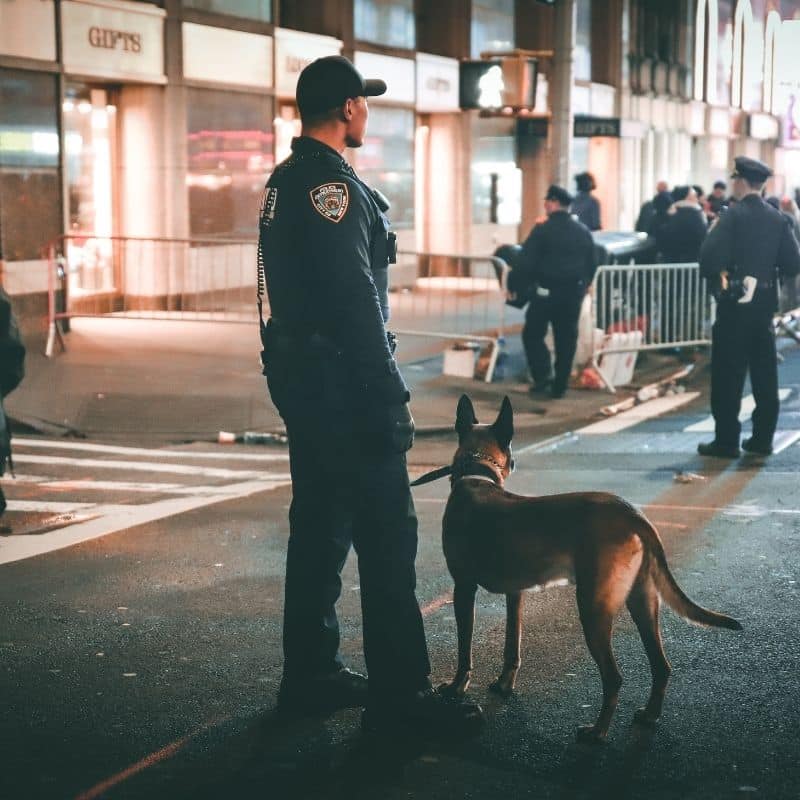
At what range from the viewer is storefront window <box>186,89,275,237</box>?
2045cm

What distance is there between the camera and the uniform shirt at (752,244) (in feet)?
33.6

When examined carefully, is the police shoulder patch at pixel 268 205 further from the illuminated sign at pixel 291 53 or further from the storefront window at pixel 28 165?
the illuminated sign at pixel 291 53

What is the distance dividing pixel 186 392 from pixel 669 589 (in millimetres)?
9313

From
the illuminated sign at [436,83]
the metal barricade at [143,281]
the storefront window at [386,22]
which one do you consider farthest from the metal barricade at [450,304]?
the illuminated sign at [436,83]

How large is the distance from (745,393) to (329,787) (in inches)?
419

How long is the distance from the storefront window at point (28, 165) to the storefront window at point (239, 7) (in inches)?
123

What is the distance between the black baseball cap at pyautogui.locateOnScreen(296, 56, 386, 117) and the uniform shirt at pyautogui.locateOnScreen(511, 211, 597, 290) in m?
9.28

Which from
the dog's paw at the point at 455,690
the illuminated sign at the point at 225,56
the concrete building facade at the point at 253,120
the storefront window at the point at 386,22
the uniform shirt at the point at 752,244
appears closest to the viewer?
the dog's paw at the point at 455,690

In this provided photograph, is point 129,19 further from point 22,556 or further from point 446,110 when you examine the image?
point 22,556

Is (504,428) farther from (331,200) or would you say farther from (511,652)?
(331,200)

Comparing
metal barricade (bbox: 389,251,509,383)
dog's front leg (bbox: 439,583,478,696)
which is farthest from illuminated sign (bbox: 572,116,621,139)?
dog's front leg (bbox: 439,583,478,696)

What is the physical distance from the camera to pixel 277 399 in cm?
470

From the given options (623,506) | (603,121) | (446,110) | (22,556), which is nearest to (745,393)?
(603,121)

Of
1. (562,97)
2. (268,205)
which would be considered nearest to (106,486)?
(268,205)
